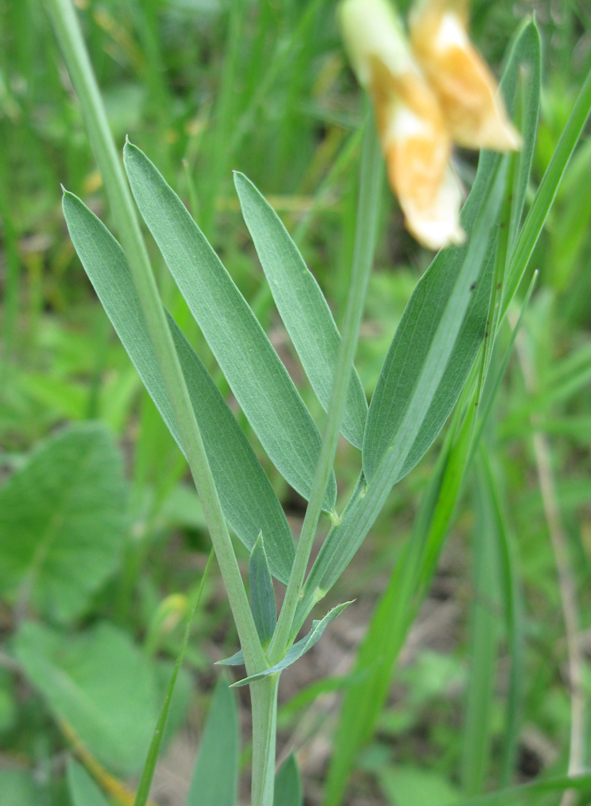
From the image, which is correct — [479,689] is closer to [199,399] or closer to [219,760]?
[219,760]

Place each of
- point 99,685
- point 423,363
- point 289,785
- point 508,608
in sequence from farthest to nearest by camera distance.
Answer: point 99,685
point 508,608
point 289,785
point 423,363

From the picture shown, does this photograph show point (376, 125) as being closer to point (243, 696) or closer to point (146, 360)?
point (146, 360)

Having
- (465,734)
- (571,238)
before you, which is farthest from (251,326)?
(571,238)

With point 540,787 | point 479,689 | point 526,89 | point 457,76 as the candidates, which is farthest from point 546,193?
point 479,689

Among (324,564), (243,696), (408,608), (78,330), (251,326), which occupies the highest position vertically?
(251,326)

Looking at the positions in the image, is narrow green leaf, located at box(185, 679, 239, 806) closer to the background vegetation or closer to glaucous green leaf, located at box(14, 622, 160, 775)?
the background vegetation
